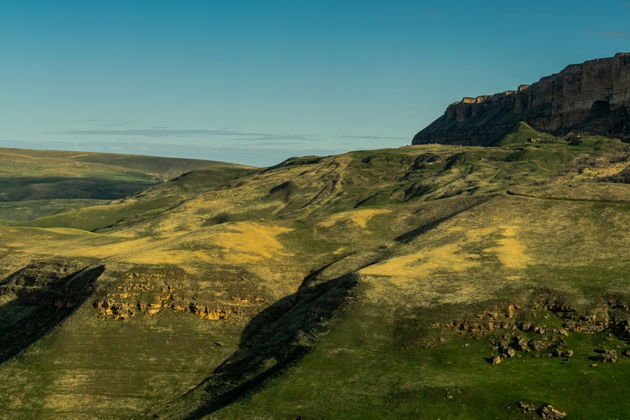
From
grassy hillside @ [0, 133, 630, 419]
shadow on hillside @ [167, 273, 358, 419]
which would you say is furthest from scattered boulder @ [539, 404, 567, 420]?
shadow on hillside @ [167, 273, 358, 419]

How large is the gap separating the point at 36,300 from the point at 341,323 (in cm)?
6290

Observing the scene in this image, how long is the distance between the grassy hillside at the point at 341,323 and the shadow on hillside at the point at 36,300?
0.43 meters

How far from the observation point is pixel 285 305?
107m

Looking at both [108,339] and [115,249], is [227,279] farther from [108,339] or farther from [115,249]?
[115,249]

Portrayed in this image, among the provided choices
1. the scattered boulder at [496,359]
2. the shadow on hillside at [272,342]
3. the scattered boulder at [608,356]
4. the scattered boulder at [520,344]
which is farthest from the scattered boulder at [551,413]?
the shadow on hillside at [272,342]

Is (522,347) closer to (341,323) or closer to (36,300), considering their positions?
(341,323)

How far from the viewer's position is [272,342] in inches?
3615

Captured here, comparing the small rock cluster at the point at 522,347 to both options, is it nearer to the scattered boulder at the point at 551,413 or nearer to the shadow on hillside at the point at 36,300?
the scattered boulder at the point at 551,413

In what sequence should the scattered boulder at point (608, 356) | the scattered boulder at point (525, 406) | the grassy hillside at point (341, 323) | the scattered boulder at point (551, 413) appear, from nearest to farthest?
1. the scattered boulder at point (551, 413)
2. the scattered boulder at point (525, 406)
3. the grassy hillside at point (341, 323)
4. the scattered boulder at point (608, 356)

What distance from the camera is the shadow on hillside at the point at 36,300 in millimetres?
105188

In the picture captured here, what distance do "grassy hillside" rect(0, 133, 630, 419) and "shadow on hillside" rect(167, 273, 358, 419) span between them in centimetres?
33

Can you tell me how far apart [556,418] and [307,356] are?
3136cm

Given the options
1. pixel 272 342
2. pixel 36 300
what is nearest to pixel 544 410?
pixel 272 342

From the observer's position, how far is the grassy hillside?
231 feet
